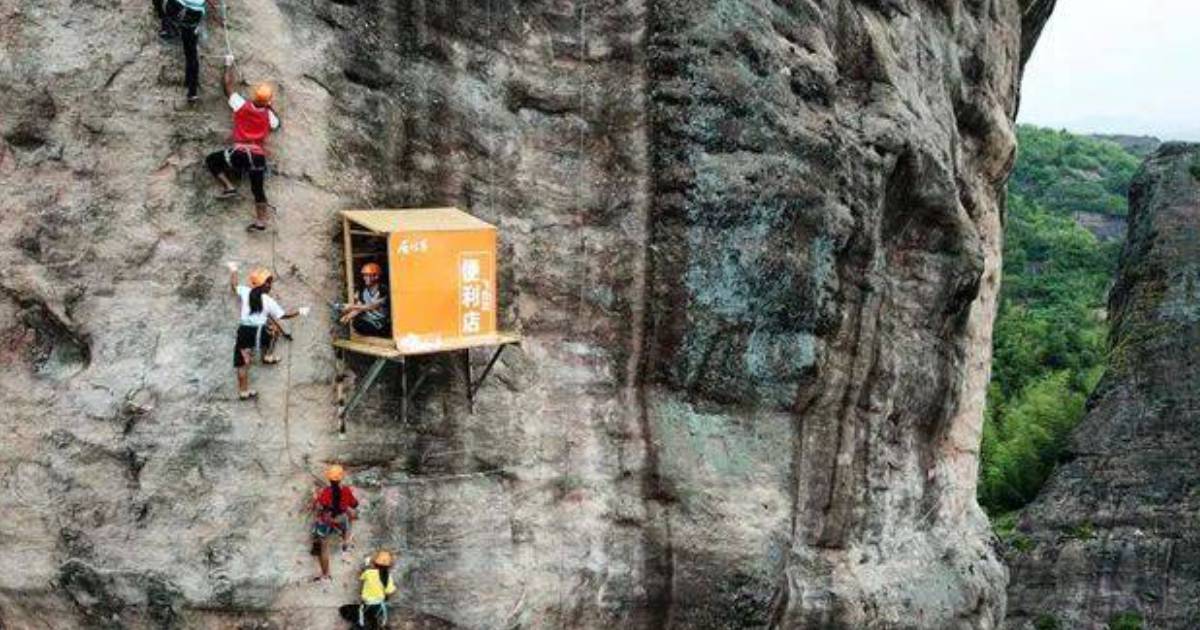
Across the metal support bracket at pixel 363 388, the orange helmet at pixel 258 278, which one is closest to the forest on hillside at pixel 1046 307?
the metal support bracket at pixel 363 388

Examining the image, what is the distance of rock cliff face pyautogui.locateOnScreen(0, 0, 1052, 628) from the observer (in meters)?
10.4

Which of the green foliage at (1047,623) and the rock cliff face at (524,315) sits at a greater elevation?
the rock cliff face at (524,315)

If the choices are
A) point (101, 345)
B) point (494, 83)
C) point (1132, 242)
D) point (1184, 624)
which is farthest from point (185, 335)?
point (1132, 242)

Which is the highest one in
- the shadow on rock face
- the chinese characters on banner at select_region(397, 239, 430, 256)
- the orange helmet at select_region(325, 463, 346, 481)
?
the chinese characters on banner at select_region(397, 239, 430, 256)

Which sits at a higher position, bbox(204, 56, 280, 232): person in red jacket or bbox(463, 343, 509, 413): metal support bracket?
bbox(204, 56, 280, 232): person in red jacket

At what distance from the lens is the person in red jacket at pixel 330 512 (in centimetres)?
1088

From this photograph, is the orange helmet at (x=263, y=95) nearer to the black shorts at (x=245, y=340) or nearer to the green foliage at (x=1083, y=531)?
the black shorts at (x=245, y=340)

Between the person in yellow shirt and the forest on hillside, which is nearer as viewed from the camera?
the person in yellow shirt

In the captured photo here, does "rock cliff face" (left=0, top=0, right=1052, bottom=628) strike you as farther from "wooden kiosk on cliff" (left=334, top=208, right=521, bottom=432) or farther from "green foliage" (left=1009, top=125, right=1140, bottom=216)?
"green foliage" (left=1009, top=125, right=1140, bottom=216)

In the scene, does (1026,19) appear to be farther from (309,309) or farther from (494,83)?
(309,309)

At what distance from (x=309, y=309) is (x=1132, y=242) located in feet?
103

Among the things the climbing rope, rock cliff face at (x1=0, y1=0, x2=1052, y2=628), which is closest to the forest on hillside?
rock cliff face at (x1=0, y1=0, x2=1052, y2=628)

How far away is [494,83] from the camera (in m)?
12.1

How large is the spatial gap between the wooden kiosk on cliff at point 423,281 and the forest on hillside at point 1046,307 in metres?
24.4
